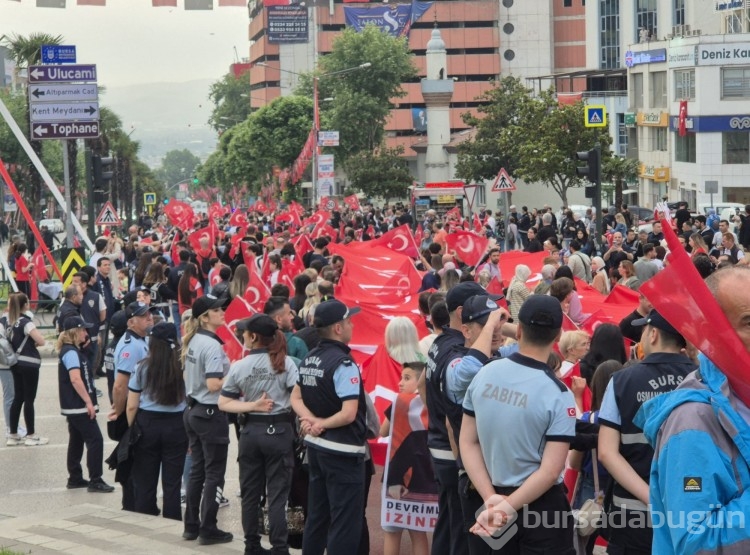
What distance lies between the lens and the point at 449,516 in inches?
273

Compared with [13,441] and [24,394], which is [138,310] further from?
[13,441]

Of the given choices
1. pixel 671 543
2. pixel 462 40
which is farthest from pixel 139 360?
pixel 462 40

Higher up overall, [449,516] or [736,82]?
[736,82]

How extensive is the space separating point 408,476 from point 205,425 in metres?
1.82

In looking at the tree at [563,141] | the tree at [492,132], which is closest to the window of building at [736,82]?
the tree at [492,132]

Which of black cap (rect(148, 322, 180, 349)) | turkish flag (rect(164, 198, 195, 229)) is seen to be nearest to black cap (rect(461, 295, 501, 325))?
black cap (rect(148, 322, 180, 349))

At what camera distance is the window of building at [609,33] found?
319ft

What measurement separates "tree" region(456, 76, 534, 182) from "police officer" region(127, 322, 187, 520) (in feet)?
181

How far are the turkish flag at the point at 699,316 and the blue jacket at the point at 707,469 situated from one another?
74mm

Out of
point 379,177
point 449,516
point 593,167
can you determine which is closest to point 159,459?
point 449,516

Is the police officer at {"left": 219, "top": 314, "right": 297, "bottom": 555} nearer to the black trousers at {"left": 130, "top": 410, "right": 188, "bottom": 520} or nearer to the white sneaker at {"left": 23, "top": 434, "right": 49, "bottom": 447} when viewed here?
the black trousers at {"left": 130, "top": 410, "right": 188, "bottom": 520}

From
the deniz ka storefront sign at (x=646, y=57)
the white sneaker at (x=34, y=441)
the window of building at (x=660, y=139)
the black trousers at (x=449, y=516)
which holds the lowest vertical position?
the white sneaker at (x=34, y=441)

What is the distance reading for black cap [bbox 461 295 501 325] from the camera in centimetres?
638

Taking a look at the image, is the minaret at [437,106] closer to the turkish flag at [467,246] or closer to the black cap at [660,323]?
the turkish flag at [467,246]
